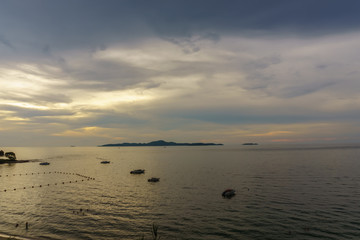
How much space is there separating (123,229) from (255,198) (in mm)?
36213

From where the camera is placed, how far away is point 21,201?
208 ft

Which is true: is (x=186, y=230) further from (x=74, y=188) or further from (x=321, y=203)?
(x=74, y=188)

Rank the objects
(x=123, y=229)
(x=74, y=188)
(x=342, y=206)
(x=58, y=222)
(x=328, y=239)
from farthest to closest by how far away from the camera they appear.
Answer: (x=74, y=188) < (x=342, y=206) < (x=58, y=222) < (x=123, y=229) < (x=328, y=239)

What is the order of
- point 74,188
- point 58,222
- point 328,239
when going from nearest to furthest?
point 328,239, point 58,222, point 74,188

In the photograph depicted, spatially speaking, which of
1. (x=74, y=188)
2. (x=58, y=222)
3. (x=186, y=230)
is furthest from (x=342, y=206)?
(x=74, y=188)

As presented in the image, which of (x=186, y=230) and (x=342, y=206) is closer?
(x=186, y=230)

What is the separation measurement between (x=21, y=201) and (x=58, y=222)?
2579cm

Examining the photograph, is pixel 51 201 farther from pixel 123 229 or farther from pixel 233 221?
pixel 233 221

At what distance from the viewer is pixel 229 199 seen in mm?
61625

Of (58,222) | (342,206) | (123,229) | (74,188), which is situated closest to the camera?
(123,229)

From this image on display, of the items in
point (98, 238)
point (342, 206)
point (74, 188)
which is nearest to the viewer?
point (98, 238)

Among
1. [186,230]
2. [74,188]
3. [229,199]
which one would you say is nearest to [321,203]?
[229,199]

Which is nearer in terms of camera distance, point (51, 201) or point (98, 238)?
point (98, 238)

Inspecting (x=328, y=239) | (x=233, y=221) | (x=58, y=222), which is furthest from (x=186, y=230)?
(x=58, y=222)
